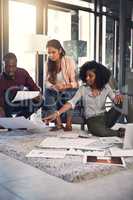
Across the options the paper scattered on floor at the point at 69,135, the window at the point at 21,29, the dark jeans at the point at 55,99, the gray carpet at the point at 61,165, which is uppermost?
the window at the point at 21,29

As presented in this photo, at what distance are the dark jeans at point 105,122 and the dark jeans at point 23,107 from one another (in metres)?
0.76

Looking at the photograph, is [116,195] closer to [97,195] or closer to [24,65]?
[97,195]

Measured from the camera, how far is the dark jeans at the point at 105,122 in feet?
9.44

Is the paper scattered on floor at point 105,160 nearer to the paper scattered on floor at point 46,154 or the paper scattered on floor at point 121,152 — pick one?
the paper scattered on floor at point 121,152

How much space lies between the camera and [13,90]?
3520 millimetres

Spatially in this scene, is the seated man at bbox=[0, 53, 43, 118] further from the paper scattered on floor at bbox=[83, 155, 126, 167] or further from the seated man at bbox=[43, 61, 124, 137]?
the paper scattered on floor at bbox=[83, 155, 126, 167]

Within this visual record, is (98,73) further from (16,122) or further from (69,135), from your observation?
(16,122)

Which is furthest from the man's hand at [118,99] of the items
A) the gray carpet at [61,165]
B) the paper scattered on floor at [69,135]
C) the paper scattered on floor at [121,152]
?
the gray carpet at [61,165]

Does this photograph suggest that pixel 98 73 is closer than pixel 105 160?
No

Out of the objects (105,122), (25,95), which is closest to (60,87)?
(25,95)

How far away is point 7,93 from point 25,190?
6.54 feet

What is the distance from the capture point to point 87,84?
308 centimetres

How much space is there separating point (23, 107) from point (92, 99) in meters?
0.89

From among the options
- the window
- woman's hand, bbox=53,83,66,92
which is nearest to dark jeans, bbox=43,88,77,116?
woman's hand, bbox=53,83,66,92
